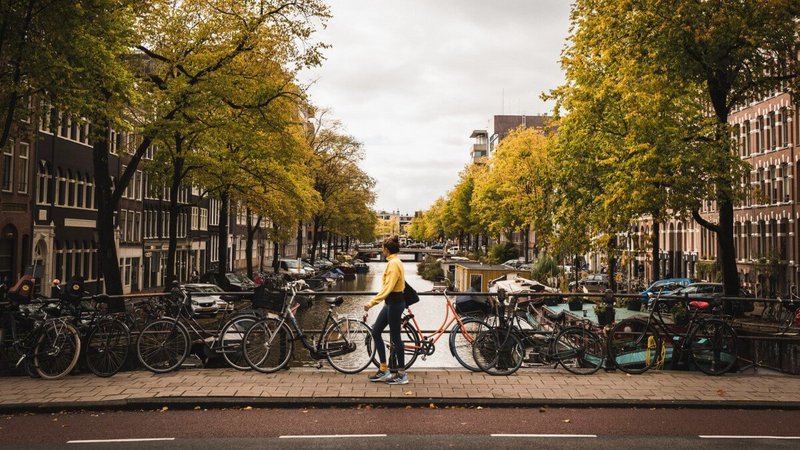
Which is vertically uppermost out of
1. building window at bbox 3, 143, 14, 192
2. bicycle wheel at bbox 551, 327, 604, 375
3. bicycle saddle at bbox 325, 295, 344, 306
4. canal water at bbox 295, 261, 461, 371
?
building window at bbox 3, 143, 14, 192

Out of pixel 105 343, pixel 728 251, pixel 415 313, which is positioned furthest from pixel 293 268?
pixel 105 343

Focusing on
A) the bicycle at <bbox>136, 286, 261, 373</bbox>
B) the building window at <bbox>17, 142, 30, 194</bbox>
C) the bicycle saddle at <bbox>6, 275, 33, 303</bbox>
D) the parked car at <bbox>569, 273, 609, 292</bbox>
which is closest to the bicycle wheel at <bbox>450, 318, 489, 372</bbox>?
the bicycle at <bbox>136, 286, 261, 373</bbox>

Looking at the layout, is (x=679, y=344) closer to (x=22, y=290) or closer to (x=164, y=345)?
(x=164, y=345)

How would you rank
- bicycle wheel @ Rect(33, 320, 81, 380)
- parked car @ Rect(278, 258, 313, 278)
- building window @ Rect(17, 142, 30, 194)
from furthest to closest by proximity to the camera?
parked car @ Rect(278, 258, 313, 278), building window @ Rect(17, 142, 30, 194), bicycle wheel @ Rect(33, 320, 81, 380)

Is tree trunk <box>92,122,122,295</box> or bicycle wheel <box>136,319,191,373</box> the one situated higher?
tree trunk <box>92,122,122,295</box>

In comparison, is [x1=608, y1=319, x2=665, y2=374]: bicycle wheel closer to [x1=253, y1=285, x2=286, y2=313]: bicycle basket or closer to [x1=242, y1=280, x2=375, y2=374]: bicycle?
[x1=242, y1=280, x2=375, y2=374]: bicycle

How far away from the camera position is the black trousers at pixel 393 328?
1044 centimetres

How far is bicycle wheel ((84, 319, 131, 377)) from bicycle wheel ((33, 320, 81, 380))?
22 cm

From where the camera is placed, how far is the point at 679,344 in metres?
11.8

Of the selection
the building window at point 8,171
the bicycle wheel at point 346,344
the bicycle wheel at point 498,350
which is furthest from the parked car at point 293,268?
the bicycle wheel at point 498,350

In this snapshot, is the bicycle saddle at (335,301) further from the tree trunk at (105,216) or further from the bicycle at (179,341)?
the tree trunk at (105,216)

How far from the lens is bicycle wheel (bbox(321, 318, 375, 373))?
1102 cm

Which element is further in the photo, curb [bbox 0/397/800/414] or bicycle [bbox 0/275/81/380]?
bicycle [bbox 0/275/81/380]

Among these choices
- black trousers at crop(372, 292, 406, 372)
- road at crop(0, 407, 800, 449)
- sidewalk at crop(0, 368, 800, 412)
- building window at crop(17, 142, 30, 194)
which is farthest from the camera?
building window at crop(17, 142, 30, 194)
